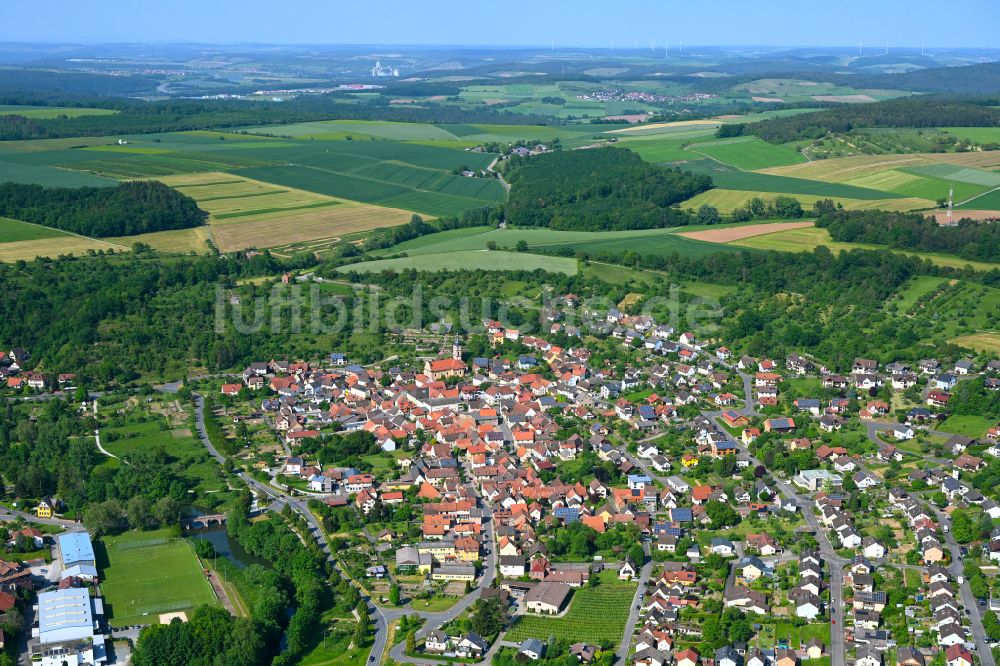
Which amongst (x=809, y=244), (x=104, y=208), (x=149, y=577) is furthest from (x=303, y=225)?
(x=149, y=577)

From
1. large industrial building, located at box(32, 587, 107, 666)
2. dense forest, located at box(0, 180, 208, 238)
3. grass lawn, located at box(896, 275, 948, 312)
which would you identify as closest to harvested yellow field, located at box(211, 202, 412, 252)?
dense forest, located at box(0, 180, 208, 238)

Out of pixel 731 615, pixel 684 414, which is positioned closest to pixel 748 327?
pixel 684 414

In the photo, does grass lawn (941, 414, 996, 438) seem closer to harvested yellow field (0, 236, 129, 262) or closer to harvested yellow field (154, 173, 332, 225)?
harvested yellow field (0, 236, 129, 262)

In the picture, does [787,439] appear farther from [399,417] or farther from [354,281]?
[354,281]

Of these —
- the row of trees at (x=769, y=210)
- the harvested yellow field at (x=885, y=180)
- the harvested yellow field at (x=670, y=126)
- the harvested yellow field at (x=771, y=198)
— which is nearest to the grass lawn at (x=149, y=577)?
the row of trees at (x=769, y=210)

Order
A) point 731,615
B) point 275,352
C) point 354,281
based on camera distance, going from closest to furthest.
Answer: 1. point 731,615
2. point 275,352
3. point 354,281

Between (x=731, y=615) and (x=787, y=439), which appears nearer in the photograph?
(x=731, y=615)
